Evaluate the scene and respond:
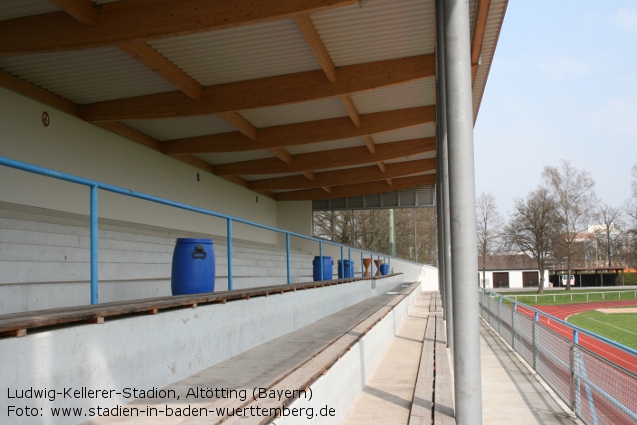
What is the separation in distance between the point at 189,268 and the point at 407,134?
16.2 metres

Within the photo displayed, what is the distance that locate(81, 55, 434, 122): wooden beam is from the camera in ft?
42.7

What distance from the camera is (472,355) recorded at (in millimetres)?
4438

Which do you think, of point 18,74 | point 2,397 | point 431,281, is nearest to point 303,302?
point 2,397

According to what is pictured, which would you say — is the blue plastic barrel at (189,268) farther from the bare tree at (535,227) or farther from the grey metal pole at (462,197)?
the bare tree at (535,227)

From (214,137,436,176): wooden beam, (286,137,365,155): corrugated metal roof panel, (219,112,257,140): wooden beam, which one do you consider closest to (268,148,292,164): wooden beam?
(286,137,365,155): corrugated metal roof panel

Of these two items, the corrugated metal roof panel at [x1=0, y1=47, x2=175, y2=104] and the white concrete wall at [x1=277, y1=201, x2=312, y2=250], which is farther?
the white concrete wall at [x1=277, y1=201, x2=312, y2=250]

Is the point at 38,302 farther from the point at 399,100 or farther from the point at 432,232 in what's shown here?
the point at 432,232

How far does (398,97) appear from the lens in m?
16.3

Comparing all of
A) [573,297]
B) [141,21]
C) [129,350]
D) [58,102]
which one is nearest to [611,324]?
[573,297]

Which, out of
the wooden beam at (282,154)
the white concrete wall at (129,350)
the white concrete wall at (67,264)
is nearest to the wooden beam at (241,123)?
the wooden beam at (282,154)

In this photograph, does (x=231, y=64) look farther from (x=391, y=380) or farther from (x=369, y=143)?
(x=369, y=143)

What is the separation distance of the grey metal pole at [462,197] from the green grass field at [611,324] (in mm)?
27101

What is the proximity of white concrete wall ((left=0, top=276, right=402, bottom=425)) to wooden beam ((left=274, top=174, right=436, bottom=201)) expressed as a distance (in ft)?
74.9

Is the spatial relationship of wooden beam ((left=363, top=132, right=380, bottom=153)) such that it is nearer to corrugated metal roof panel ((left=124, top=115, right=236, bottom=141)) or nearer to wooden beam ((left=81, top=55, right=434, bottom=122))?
corrugated metal roof panel ((left=124, top=115, right=236, bottom=141))
